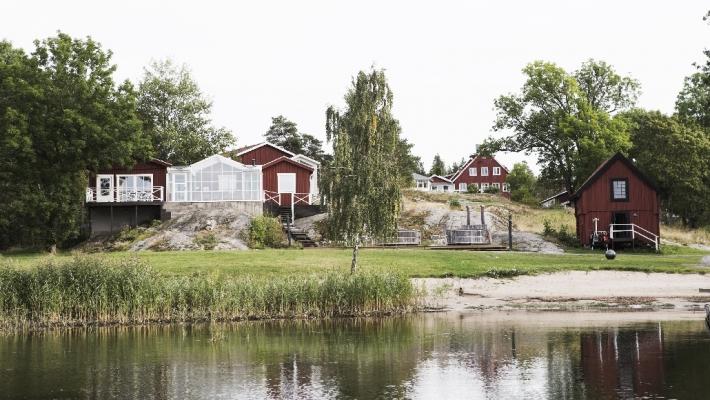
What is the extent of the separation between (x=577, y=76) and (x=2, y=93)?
48681 mm

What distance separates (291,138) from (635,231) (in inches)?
2225

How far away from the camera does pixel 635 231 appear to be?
53969mm

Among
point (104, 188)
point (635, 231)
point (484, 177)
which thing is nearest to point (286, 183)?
point (104, 188)

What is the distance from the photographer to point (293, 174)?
209 feet

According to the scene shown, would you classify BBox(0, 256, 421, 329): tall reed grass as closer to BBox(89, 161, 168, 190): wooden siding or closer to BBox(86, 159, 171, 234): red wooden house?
BBox(86, 159, 171, 234): red wooden house

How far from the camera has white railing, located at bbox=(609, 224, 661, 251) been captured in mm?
52875

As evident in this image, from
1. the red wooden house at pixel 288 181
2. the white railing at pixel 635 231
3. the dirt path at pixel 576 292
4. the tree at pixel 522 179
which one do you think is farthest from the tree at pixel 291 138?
the dirt path at pixel 576 292

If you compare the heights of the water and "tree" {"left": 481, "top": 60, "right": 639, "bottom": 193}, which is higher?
"tree" {"left": 481, "top": 60, "right": 639, "bottom": 193}

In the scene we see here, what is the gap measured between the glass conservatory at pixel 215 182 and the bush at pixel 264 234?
23.1ft

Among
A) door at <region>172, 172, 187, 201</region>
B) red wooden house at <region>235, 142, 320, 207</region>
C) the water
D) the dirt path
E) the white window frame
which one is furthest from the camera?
red wooden house at <region>235, 142, 320, 207</region>

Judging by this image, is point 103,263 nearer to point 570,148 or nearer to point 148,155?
point 148,155

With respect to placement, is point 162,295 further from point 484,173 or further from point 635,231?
point 484,173

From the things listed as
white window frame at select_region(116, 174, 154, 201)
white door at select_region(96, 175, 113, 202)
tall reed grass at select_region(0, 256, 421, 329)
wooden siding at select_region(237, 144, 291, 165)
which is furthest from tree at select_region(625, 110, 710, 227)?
white door at select_region(96, 175, 113, 202)

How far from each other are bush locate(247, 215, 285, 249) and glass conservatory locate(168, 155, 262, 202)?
705cm
